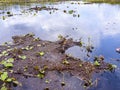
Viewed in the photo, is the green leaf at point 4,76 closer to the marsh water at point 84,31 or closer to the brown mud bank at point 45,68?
the brown mud bank at point 45,68

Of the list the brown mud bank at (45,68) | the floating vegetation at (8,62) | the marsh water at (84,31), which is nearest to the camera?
the brown mud bank at (45,68)

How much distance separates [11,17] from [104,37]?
15.0 m

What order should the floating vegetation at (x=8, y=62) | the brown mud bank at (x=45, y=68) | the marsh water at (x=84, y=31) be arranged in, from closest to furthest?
the brown mud bank at (x=45, y=68)
the floating vegetation at (x=8, y=62)
the marsh water at (x=84, y=31)

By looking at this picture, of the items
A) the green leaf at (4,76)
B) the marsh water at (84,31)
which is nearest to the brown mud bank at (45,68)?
the green leaf at (4,76)

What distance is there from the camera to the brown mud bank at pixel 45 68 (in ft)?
37.8

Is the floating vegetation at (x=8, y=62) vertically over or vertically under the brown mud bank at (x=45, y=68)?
over

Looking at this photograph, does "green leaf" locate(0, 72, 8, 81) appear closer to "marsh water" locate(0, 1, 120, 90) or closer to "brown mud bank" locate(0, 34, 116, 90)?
"brown mud bank" locate(0, 34, 116, 90)

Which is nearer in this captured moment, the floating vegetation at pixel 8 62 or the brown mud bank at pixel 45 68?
the brown mud bank at pixel 45 68

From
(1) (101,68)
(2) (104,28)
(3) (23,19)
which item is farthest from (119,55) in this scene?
(3) (23,19)

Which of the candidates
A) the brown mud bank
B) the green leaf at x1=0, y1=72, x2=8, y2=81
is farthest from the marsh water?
the green leaf at x1=0, y1=72, x2=8, y2=81

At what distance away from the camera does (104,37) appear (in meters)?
20.2

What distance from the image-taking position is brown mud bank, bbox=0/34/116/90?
1151 cm

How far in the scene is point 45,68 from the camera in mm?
13008

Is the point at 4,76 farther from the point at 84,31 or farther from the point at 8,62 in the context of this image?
the point at 84,31
